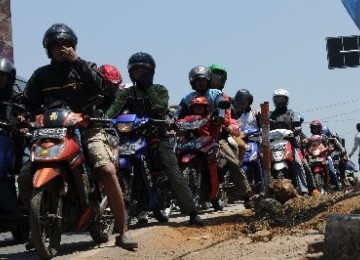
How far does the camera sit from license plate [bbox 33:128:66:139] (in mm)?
6016

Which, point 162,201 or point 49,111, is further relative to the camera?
point 162,201

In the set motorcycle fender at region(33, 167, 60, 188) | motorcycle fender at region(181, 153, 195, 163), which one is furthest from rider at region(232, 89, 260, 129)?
motorcycle fender at region(33, 167, 60, 188)

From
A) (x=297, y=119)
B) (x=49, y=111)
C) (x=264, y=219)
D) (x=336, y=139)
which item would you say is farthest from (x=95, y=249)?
(x=336, y=139)

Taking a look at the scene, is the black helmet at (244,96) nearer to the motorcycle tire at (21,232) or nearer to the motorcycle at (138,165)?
the motorcycle at (138,165)

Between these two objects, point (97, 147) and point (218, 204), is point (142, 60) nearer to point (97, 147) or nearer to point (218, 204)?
point (97, 147)

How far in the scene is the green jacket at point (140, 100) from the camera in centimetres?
849

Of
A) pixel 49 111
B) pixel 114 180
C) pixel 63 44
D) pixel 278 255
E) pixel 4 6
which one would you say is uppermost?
pixel 4 6

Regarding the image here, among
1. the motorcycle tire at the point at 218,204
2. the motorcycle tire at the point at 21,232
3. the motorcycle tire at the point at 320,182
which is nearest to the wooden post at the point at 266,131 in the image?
the motorcycle tire at the point at 218,204

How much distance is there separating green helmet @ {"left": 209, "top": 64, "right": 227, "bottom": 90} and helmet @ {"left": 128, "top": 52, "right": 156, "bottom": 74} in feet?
8.79

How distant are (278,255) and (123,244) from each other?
1.35 metres

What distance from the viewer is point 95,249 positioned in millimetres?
6570

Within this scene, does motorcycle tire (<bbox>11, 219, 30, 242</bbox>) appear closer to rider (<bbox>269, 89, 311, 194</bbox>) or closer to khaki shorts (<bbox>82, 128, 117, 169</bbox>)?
khaki shorts (<bbox>82, 128, 117, 169</bbox>)

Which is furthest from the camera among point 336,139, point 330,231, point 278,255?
point 336,139

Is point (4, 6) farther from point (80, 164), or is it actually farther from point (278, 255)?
point (278, 255)
